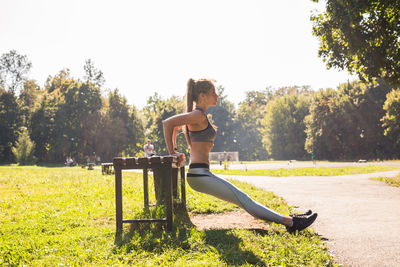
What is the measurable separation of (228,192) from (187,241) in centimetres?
75

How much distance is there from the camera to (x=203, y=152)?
4.20m

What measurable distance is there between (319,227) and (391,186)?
6.12 metres

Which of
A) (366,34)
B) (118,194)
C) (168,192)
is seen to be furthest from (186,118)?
(366,34)

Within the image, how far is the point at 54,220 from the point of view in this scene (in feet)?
18.3

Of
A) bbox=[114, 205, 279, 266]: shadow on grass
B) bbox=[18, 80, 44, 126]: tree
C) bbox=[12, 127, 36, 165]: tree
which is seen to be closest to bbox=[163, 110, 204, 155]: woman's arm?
bbox=[114, 205, 279, 266]: shadow on grass

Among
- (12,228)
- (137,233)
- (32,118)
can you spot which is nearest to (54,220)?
(12,228)

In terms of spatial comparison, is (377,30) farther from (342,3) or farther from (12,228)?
(12,228)

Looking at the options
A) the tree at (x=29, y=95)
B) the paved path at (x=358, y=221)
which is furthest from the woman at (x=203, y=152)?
the tree at (x=29, y=95)

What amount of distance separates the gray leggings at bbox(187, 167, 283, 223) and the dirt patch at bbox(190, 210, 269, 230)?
707mm

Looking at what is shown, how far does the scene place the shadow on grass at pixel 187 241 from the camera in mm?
3428

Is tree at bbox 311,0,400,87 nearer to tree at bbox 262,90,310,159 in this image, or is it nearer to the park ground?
the park ground

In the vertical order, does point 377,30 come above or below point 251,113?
below

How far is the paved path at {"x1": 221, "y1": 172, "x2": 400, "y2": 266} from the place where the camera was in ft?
12.0

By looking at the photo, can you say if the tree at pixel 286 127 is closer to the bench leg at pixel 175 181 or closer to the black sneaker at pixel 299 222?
the bench leg at pixel 175 181
